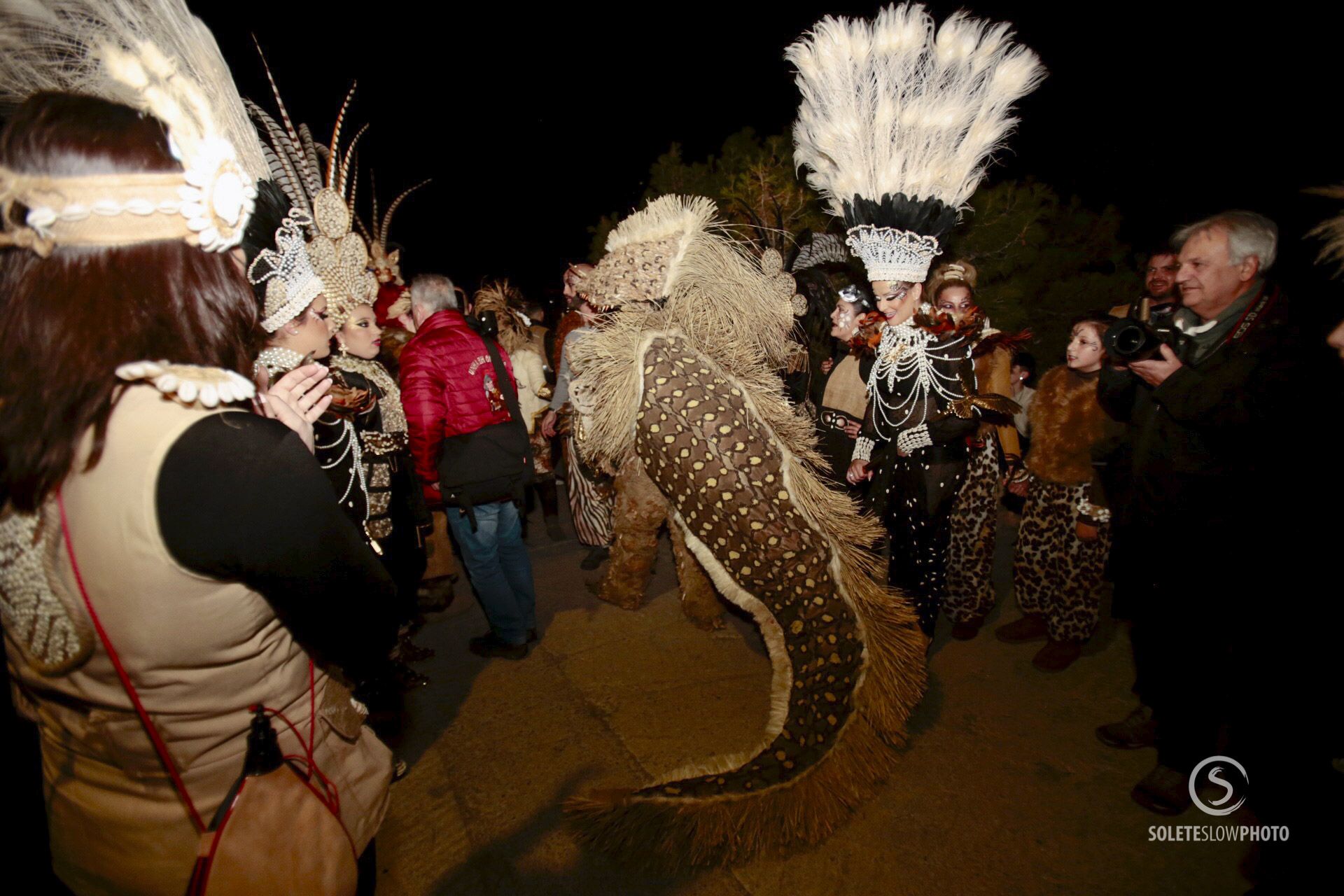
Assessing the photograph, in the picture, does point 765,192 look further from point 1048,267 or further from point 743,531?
point 743,531

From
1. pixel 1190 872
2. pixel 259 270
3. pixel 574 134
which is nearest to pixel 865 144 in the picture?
pixel 259 270

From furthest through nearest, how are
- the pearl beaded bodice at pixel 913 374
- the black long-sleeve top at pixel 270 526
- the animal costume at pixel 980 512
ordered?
the animal costume at pixel 980 512 < the pearl beaded bodice at pixel 913 374 < the black long-sleeve top at pixel 270 526

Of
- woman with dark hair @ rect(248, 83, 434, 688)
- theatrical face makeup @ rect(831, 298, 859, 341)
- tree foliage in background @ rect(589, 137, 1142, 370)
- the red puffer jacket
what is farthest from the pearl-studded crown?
woman with dark hair @ rect(248, 83, 434, 688)

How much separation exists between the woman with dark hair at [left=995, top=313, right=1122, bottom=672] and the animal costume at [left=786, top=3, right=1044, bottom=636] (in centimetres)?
73

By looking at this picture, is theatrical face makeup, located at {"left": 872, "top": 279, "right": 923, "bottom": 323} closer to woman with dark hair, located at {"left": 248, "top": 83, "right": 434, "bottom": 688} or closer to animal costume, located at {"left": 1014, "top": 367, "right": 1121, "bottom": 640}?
animal costume, located at {"left": 1014, "top": 367, "right": 1121, "bottom": 640}

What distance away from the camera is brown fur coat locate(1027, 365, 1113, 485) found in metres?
3.09

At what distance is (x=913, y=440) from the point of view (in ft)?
9.32

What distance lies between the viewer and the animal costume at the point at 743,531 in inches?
86.3

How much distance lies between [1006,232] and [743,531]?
3850 millimetres

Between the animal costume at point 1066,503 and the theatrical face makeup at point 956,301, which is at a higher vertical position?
the theatrical face makeup at point 956,301

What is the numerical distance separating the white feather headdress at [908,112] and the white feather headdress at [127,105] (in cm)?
236

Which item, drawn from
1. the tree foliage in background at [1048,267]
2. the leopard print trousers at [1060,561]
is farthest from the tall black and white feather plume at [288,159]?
the tree foliage in background at [1048,267]

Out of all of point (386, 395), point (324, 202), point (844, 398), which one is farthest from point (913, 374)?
point (324, 202)

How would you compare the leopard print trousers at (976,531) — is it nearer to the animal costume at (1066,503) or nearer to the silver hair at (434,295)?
the animal costume at (1066,503)
